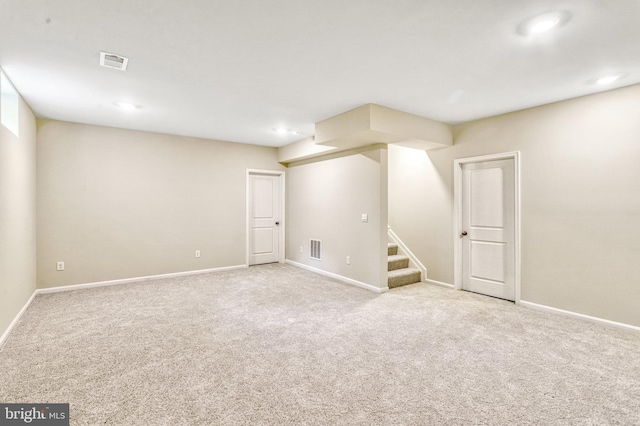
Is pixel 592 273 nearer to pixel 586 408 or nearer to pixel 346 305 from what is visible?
pixel 586 408

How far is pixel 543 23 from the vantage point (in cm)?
205

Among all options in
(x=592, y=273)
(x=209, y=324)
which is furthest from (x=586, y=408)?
(x=209, y=324)

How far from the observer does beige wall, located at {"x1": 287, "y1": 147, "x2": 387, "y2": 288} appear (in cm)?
458

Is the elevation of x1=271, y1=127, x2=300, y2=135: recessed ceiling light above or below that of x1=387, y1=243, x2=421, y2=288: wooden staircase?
above

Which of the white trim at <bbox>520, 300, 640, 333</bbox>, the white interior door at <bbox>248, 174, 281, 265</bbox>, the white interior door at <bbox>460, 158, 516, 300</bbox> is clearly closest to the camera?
the white trim at <bbox>520, 300, 640, 333</bbox>

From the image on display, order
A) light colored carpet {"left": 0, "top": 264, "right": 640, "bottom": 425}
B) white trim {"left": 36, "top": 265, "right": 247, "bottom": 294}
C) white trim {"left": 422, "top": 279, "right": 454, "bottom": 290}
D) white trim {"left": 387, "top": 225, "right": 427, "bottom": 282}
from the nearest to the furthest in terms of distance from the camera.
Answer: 1. light colored carpet {"left": 0, "top": 264, "right": 640, "bottom": 425}
2. white trim {"left": 36, "top": 265, "right": 247, "bottom": 294}
3. white trim {"left": 422, "top": 279, "right": 454, "bottom": 290}
4. white trim {"left": 387, "top": 225, "right": 427, "bottom": 282}

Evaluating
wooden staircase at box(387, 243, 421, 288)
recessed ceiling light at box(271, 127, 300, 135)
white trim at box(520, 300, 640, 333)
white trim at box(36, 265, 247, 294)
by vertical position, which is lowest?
white trim at box(520, 300, 640, 333)

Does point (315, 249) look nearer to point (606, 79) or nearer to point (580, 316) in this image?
point (580, 316)

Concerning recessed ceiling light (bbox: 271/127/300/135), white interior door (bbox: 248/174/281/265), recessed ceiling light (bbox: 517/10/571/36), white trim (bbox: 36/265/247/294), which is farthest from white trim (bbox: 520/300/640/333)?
white trim (bbox: 36/265/247/294)

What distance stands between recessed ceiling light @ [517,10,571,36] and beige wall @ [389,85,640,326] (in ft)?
6.27

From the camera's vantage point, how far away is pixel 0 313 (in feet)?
9.11

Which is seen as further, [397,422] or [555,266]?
[555,266]

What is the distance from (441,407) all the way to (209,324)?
7.93 ft

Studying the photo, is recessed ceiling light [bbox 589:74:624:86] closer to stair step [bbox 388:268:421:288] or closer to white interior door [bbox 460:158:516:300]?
white interior door [bbox 460:158:516:300]
